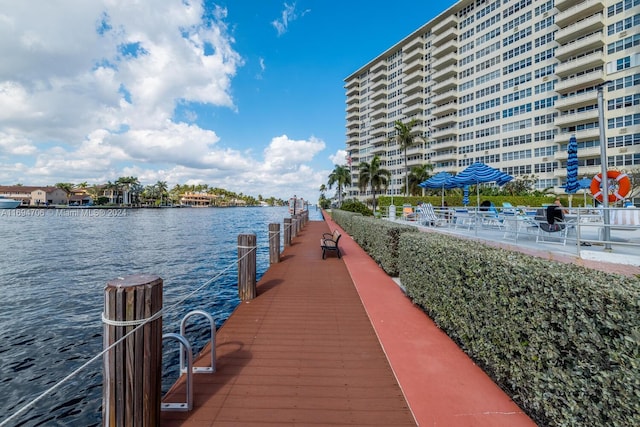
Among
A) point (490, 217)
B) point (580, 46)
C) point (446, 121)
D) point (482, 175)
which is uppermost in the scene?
point (580, 46)

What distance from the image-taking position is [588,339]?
2254mm

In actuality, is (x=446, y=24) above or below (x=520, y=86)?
above

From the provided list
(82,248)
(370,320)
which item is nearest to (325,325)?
(370,320)

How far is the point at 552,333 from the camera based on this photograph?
8.55 feet

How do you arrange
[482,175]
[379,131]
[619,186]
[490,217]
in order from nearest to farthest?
[490,217], [619,186], [482,175], [379,131]

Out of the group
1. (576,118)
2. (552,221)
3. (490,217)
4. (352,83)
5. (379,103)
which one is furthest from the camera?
(352,83)

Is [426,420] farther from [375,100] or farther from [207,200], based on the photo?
[207,200]

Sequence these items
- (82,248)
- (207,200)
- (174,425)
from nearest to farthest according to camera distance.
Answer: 1. (174,425)
2. (82,248)
3. (207,200)

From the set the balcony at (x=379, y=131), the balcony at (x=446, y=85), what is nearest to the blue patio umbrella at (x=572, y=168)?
the balcony at (x=446, y=85)

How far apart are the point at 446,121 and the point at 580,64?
21.2 metres

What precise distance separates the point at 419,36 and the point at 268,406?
258ft

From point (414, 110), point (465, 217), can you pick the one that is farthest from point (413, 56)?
point (465, 217)

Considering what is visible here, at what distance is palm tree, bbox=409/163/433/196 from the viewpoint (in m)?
56.5

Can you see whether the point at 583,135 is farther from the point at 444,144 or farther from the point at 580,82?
the point at 444,144
